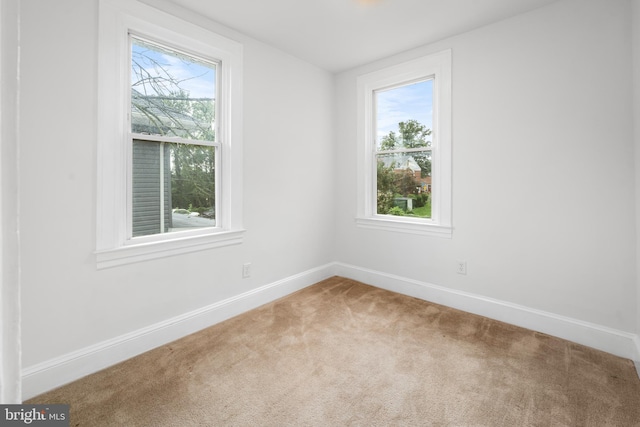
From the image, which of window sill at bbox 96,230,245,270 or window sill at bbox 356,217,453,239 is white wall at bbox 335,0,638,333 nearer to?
window sill at bbox 356,217,453,239

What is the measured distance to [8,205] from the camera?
491mm

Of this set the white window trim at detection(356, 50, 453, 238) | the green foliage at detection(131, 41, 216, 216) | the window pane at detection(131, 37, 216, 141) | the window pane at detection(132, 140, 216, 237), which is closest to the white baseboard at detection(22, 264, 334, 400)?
the window pane at detection(132, 140, 216, 237)

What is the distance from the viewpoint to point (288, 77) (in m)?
3.29

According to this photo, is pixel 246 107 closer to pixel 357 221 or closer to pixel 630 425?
pixel 357 221

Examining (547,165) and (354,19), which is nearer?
(547,165)

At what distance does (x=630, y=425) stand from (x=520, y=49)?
2594mm

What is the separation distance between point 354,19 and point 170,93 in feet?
5.27

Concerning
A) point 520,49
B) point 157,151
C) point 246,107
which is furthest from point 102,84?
point 520,49

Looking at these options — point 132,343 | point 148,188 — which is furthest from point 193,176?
point 132,343

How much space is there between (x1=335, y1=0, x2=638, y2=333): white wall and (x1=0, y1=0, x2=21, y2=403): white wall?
300 centimetres

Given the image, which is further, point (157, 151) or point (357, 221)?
point (357, 221)

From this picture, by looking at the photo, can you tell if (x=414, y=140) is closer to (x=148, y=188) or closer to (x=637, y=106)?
(x=637, y=106)

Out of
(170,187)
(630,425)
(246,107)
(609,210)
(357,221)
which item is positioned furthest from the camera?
(357,221)

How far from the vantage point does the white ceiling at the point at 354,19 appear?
2.40m
